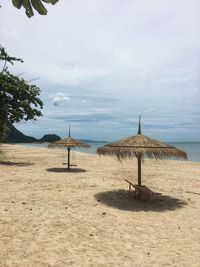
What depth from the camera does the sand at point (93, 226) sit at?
18.1ft

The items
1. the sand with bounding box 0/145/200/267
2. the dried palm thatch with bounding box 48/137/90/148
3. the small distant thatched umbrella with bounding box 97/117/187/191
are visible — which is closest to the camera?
the sand with bounding box 0/145/200/267

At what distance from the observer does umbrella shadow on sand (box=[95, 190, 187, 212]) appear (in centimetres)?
904

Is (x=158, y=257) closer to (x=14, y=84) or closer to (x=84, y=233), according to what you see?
(x=84, y=233)

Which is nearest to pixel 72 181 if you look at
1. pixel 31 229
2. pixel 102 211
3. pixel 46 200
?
pixel 46 200

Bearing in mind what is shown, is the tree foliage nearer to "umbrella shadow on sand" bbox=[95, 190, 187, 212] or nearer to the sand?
the sand

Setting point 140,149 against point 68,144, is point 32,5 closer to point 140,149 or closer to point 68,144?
point 140,149

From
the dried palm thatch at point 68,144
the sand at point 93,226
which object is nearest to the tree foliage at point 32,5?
the sand at point 93,226

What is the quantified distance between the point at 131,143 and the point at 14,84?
9612 mm

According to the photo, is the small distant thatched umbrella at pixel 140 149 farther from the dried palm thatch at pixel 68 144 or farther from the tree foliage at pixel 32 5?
the tree foliage at pixel 32 5

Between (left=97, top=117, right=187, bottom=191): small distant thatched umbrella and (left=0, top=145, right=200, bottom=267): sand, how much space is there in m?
1.38

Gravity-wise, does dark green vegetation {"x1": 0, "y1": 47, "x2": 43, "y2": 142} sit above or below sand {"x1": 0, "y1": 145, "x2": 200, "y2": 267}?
above

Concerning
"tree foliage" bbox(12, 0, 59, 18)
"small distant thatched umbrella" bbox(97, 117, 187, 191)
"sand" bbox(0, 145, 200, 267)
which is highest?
"tree foliage" bbox(12, 0, 59, 18)

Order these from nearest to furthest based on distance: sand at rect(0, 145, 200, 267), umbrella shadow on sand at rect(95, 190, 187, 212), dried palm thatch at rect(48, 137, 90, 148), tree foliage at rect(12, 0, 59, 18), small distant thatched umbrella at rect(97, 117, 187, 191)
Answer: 1. tree foliage at rect(12, 0, 59, 18)
2. sand at rect(0, 145, 200, 267)
3. umbrella shadow on sand at rect(95, 190, 187, 212)
4. small distant thatched umbrella at rect(97, 117, 187, 191)
5. dried palm thatch at rect(48, 137, 90, 148)

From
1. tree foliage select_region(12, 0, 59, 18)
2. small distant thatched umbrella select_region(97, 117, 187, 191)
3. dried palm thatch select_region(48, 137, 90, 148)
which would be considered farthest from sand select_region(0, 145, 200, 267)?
tree foliage select_region(12, 0, 59, 18)
